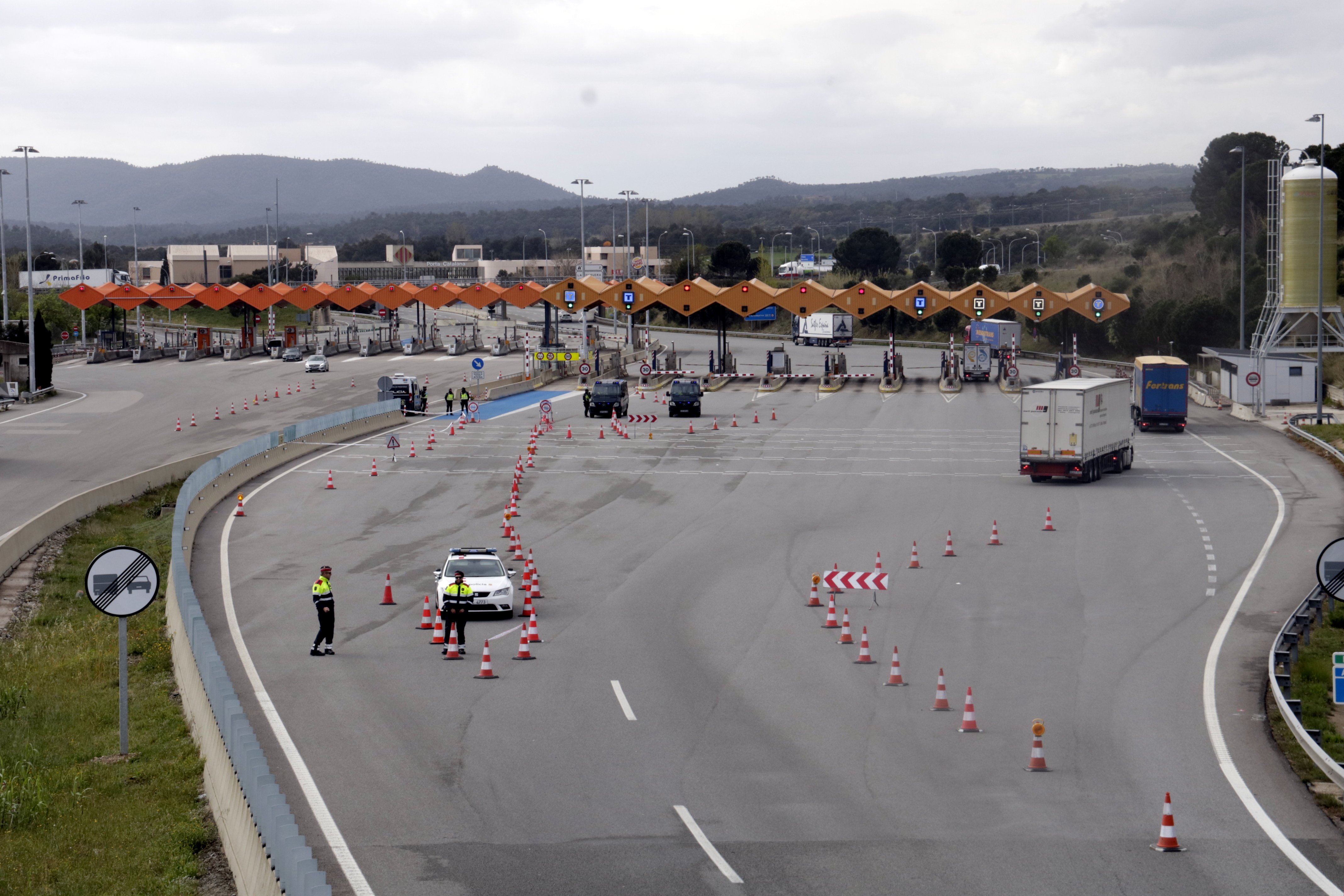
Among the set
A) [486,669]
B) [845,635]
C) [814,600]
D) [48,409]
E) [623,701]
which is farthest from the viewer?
[48,409]

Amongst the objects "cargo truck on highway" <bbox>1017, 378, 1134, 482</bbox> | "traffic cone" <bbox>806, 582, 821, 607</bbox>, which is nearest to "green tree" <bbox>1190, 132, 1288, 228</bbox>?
"cargo truck on highway" <bbox>1017, 378, 1134, 482</bbox>

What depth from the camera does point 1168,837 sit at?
541 inches

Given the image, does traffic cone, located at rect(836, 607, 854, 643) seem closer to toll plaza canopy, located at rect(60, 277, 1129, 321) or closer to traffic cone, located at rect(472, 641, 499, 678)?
traffic cone, located at rect(472, 641, 499, 678)

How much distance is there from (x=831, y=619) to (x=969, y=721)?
20.6ft

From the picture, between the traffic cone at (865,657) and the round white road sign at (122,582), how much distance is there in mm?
10333

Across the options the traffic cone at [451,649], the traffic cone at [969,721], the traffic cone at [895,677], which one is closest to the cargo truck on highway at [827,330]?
the traffic cone at [451,649]

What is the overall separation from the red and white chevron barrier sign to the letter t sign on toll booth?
7.82 m

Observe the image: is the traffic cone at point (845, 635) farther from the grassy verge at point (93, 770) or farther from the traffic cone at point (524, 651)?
the grassy verge at point (93, 770)

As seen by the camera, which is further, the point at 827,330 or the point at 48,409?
the point at 827,330

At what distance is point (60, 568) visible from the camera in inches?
1335

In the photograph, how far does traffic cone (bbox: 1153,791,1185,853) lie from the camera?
13.7m

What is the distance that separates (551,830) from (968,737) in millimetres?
5878

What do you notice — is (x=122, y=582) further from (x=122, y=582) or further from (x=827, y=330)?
(x=827, y=330)

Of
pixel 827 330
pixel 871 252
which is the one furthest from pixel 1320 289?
pixel 871 252
